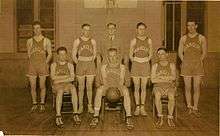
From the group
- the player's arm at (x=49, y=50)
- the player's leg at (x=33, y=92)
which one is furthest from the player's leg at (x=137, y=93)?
the player's leg at (x=33, y=92)

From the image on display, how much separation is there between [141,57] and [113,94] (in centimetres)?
43

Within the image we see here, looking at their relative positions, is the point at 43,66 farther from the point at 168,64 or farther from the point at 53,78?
the point at 168,64

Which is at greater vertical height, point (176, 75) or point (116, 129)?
point (176, 75)

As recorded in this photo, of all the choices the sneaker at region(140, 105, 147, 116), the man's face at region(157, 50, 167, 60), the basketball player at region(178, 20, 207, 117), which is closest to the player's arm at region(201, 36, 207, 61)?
the basketball player at region(178, 20, 207, 117)

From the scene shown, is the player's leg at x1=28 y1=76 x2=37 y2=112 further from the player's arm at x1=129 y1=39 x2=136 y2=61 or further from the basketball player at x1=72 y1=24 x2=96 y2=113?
the player's arm at x1=129 y1=39 x2=136 y2=61

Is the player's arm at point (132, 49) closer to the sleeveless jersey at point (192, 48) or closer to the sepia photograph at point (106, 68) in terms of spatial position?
the sepia photograph at point (106, 68)

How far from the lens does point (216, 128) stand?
4344 mm

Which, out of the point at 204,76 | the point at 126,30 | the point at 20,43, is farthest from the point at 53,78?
the point at 204,76

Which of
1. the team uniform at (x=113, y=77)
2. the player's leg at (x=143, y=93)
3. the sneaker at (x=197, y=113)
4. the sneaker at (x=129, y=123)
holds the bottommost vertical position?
the sneaker at (x=129, y=123)

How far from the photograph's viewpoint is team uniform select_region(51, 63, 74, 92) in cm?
449

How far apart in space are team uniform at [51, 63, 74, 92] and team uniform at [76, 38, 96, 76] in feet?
0.29

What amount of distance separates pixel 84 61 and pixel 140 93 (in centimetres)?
59

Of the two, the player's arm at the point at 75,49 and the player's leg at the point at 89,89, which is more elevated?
the player's arm at the point at 75,49

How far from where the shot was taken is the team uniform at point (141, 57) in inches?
178
